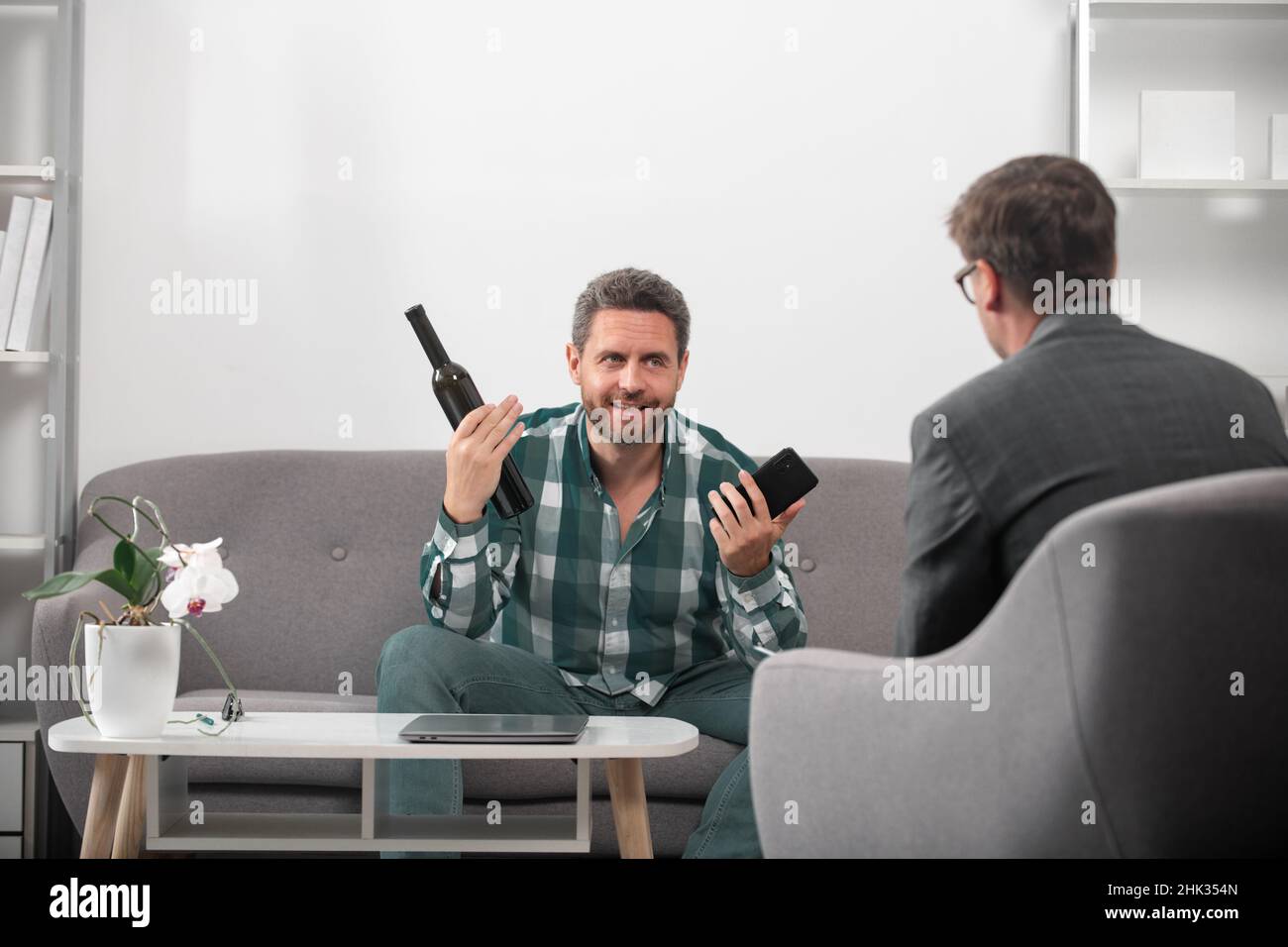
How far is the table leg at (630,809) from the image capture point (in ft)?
5.24

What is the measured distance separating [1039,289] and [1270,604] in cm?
42

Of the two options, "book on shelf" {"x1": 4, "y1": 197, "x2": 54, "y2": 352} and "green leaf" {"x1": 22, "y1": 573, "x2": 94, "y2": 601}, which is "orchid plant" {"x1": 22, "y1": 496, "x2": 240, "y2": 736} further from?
"book on shelf" {"x1": 4, "y1": 197, "x2": 54, "y2": 352}

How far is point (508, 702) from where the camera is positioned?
6.22 feet

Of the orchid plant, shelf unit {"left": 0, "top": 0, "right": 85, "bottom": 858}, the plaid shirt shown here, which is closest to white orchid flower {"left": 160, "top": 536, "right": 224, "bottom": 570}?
the orchid plant

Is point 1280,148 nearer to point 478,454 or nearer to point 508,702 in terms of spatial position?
point 478,454

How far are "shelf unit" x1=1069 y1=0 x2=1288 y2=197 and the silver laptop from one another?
1.77 m

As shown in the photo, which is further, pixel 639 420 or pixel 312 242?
pixel 312 242

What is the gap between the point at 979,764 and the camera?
1.16m

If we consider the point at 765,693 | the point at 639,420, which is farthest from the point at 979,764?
the point at 639,420

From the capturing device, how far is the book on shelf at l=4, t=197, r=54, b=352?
8.45 feet

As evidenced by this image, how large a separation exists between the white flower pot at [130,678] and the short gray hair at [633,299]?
955 mm

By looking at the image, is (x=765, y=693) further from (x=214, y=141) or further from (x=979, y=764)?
(x=214, y=141)

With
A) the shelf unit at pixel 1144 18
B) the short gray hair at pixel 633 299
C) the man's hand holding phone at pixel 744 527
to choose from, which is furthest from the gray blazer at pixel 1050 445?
the shelf unit at pixel 1144 18

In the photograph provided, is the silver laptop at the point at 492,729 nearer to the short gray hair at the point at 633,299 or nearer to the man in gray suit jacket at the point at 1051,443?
the man in gray suit jacket at the point at 1051,443
